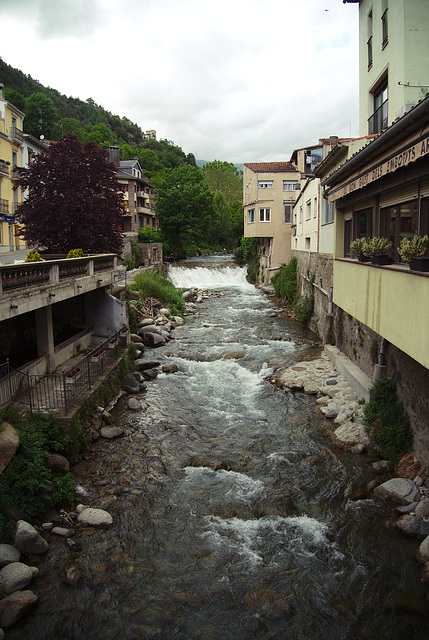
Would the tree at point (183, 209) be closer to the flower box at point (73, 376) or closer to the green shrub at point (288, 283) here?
the green shrub at point (288, 283)

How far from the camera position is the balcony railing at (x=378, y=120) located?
1409 cm

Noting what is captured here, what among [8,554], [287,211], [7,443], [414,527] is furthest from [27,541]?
[287,211]

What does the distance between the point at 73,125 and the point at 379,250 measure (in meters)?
95.8

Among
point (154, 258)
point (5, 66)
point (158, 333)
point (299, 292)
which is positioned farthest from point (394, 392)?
point (5, 66)

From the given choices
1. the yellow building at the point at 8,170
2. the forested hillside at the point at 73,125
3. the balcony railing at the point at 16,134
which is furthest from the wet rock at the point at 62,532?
the forested hillside at the point at 73,125

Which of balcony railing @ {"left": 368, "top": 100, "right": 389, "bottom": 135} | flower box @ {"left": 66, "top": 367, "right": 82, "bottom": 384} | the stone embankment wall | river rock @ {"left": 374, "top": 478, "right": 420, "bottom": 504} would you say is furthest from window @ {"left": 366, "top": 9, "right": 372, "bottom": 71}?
flower box @ {"left": 66, "top": 367, "right": 82, "bottom": 384}

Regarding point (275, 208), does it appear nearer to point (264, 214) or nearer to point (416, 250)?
point (264, 214)

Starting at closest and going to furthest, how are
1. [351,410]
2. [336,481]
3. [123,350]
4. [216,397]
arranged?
[336,481]
[351,410]
[216,397]
[123,350]

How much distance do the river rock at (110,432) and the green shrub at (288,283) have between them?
69.4 ft

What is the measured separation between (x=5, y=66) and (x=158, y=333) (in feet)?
305

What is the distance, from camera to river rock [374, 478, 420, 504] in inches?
329

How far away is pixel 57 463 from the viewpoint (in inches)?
369

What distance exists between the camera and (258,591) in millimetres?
6688

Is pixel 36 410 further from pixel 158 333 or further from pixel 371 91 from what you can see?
pixel 371 91
